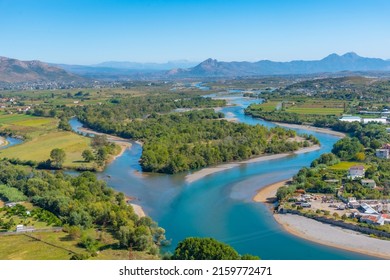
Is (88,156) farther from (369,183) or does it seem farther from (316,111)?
(316,111)

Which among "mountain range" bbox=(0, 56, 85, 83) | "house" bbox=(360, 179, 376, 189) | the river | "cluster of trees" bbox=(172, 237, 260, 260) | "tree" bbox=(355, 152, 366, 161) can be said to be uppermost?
"mountain range" bbox=(0, 56, 85, 83)

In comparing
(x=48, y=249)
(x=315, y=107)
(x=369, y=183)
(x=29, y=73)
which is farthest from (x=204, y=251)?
(x=29, y=73)

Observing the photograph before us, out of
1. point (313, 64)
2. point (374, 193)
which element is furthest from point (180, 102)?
point (313, 64)

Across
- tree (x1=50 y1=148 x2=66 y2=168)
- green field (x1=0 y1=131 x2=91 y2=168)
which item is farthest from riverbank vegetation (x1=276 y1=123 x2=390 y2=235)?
tree (x1=50 y1=148 x2=66 y2=168)

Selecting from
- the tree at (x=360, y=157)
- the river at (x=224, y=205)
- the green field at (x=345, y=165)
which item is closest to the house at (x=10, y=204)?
the river at (x=224, y=205)

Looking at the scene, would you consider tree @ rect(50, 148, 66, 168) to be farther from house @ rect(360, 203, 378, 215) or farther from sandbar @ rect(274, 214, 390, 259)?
house @ rect(360, 203, 378, 215)

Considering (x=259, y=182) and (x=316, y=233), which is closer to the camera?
(x=316, y=233)
